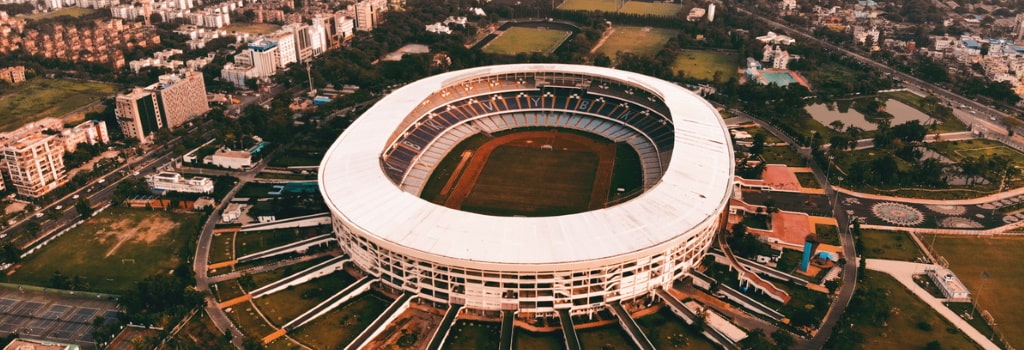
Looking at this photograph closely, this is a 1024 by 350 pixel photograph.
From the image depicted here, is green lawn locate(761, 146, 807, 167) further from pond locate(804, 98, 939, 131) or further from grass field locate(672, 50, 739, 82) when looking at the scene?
grass field locate(672, 50, 739, 82)

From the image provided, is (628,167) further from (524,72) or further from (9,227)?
(9,227)

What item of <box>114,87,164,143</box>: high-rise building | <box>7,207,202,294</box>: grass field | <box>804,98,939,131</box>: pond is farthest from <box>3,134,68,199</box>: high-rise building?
<box>804,98,939,131</box>: pond

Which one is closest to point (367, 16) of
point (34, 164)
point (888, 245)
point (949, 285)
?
point (34, 164)

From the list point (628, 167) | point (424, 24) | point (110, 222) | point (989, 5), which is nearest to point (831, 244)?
point (628, 167)

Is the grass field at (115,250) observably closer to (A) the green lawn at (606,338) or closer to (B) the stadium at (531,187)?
(B) the stadium at (531,187)

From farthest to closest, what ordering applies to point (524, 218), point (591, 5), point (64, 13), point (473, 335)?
1. point (591, 5)
2. point (64, 13)
3. point (524, 218)
4. point (473, 335)

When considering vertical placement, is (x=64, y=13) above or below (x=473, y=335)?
above

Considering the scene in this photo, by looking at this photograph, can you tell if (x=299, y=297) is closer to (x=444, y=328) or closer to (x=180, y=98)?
(x=444, y=328)
